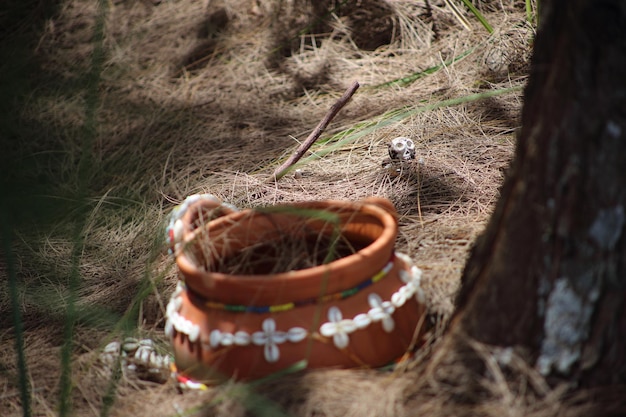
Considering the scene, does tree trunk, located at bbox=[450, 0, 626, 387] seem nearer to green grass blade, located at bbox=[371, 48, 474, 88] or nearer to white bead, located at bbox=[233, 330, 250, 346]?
white bead, located at bbox=[233, 330, 250, 346]

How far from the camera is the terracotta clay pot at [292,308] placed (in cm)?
110

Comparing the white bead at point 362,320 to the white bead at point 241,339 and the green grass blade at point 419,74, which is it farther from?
the green grass blade at point 419,74

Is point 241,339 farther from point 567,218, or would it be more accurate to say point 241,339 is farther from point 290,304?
point 567,218

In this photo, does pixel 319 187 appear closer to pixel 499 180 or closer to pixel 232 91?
pixel 499 180

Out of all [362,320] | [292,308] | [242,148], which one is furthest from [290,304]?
[242,148]

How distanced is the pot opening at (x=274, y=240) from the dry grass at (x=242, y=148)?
117mm

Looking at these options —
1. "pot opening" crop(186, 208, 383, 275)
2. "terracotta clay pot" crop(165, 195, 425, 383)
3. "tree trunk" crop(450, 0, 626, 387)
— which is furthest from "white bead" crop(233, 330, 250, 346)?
"tree trunk" crop(450, 0, 626, 387)

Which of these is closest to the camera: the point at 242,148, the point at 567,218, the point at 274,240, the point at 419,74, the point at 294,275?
the point at 567,218

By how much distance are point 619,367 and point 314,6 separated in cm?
240

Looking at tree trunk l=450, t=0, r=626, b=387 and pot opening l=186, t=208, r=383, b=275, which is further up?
tree trunk l=450, t=0, r=626, b=387

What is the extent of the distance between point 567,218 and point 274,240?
0.58 meters

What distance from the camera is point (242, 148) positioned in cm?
243

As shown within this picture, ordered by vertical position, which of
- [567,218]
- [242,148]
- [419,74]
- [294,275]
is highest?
[567,218]

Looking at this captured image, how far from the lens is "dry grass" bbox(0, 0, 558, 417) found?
1.26m
